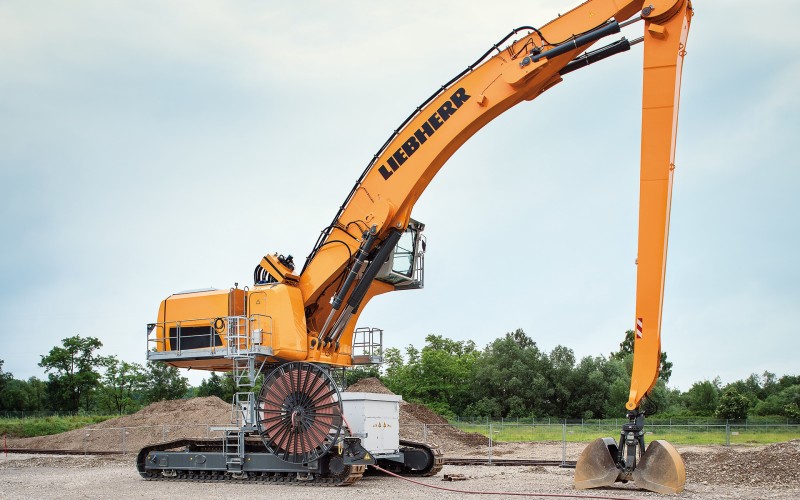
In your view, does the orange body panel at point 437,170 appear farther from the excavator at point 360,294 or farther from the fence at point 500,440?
the fence at point 500,440

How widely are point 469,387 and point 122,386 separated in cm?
2394

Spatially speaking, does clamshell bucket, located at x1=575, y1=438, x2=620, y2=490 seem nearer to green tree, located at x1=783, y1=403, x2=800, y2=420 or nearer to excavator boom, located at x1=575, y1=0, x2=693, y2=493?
excavator boom, located at x1=575, y1=0, x2=693, y2=493

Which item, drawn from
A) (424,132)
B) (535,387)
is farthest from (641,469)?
(535,387)

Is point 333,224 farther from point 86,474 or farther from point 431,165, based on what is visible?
point 86,474

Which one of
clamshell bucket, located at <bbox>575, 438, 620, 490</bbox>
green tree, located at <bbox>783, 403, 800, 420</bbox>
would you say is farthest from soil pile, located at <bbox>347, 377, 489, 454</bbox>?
green tree, located at <bbox>783, 403, 800, 420</bbox>

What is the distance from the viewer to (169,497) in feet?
42.6

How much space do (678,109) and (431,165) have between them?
4.58 meters

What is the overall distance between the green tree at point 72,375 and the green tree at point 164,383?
3.37 meters

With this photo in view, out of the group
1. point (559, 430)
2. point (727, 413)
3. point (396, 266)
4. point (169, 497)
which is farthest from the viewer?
point (727, 413)

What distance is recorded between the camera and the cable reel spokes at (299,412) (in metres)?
14.3

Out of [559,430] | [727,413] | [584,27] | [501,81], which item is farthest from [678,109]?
[727,413]

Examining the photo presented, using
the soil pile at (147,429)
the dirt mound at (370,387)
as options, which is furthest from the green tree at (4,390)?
the dirt mound at (370,387)

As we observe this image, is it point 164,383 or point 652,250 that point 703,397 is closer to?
point 164,383

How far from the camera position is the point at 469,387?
188 feet
